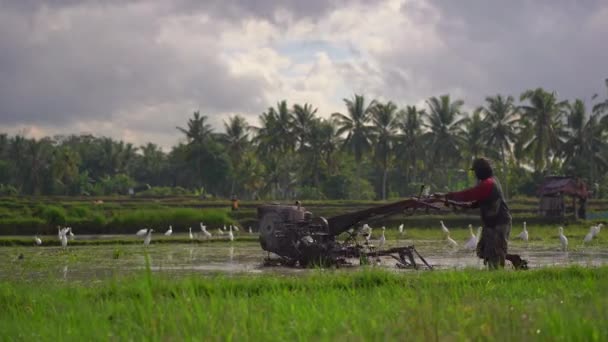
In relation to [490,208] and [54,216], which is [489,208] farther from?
[54,216]

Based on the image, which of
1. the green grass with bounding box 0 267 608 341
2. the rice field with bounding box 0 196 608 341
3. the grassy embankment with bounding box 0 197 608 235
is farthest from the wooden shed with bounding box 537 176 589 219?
the green grass with bounding box 0 267 608 341

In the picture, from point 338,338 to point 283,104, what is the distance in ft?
185

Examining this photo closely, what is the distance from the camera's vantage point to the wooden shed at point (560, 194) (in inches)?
1435

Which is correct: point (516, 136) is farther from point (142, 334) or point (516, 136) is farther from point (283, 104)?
point (142, 334)

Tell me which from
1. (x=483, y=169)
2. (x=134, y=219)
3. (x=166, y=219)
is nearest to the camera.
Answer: (x=483, y=169)

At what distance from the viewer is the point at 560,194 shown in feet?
121

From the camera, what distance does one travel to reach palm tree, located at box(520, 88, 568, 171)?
164 feet

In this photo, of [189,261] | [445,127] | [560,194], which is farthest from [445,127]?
[189,261]

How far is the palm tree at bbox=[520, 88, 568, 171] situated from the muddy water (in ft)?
105

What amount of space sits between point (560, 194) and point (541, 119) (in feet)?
47.2

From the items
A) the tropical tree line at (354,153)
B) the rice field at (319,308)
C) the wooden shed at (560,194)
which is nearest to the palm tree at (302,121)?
the tropical tree line at (354,153)

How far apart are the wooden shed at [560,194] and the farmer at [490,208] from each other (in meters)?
28.4

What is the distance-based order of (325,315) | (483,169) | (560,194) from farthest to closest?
(560,194), (483,169), (325,315)

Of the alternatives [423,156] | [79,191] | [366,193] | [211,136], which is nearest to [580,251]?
[423,156]
